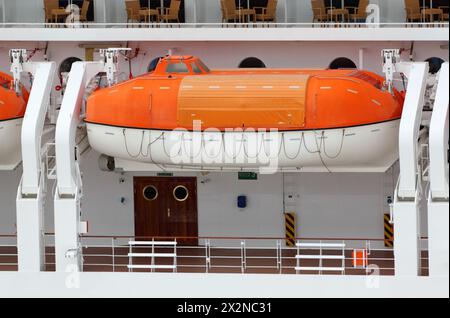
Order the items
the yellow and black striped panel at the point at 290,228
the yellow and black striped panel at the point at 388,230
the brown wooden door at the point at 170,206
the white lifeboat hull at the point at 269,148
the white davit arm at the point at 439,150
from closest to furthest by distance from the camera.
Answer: the white davit arm at the point at 439,150 < the white lifeboat hull at the point at 269,148 < the yellow and black striped panel at the point at 388,230 < the yellow and black striped panel at the point at 290,228 < the brown wooden door at the point at 170,206

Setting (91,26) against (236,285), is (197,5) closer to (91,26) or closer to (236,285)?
(91,26)

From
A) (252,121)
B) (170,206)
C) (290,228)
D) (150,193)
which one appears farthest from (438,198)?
(150,193)

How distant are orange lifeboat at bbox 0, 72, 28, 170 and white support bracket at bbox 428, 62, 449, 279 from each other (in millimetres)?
5117

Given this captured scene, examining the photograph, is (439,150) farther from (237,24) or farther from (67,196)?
(67,196)

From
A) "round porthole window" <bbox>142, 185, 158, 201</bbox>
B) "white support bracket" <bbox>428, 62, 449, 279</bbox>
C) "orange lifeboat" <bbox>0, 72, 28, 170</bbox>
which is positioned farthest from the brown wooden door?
"white support bracket" <bbox>428, 62, 449, 279</bbox>

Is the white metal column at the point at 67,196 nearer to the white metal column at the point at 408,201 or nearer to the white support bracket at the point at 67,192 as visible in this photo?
the white support bracket at the point at 67,192

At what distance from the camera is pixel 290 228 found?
54.9ft

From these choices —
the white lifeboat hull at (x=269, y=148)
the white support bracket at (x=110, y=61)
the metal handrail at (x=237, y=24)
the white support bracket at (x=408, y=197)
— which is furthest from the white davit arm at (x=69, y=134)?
the white support bracket at (x=408, y=197)

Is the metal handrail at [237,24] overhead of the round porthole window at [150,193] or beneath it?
overhead

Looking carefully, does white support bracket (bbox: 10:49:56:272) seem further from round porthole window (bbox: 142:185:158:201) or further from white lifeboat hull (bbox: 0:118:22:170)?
round porthole window (bbox: 142:185:158:201)

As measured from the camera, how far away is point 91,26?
17.1 meters

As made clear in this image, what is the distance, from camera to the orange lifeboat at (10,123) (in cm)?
1570

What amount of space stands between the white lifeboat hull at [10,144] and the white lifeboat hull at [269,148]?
3.64 ft

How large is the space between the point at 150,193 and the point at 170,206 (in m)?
0.32
